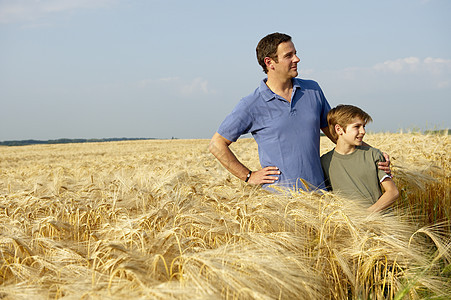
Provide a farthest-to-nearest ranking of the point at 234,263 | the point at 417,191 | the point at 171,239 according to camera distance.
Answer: the point at 417,191 → the point at 171,239 → the point at 234,263

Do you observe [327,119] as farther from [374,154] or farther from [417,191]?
[417,191]

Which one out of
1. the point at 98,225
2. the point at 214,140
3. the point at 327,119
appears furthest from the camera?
the point at 214,140

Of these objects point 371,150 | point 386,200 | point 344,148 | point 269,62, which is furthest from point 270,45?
point 386,200

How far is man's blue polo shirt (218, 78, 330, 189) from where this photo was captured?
10.5 ft

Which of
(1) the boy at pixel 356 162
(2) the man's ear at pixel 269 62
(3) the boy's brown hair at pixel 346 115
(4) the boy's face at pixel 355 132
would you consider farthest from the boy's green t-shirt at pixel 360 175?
(2) the man's ear at pixel 269 62

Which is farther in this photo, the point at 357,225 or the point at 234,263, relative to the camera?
the point at 357,225

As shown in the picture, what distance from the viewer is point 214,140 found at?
3.48 metres

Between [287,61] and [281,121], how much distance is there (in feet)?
1.55

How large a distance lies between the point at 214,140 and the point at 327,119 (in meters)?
0.95

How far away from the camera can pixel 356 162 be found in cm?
304

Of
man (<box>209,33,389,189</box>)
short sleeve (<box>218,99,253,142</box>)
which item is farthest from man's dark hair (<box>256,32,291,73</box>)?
short sleeve (<box>218,99,253,142</box>)

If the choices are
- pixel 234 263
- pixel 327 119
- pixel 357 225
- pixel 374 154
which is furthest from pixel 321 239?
pixel 327 119

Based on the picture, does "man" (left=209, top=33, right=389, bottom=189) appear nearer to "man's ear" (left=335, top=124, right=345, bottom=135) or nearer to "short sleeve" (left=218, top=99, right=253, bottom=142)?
"short sleeve" (left=218, top=99, right=253, bottom=142)

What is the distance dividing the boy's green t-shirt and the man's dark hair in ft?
3.19
